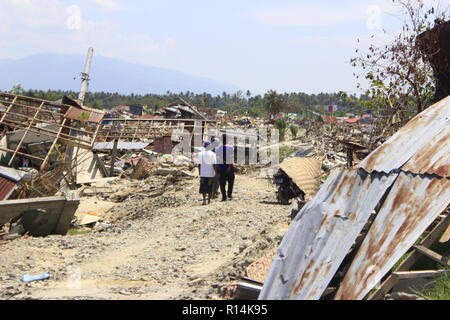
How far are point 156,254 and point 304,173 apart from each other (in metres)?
3.81

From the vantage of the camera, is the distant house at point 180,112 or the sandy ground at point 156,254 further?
the distant house at point 180,112

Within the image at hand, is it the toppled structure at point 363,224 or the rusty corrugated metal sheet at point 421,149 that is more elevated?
the rusty corrugated metal sheet at point 421,149

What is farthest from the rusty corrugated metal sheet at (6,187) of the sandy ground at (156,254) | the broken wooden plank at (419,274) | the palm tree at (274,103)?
the palm tree at (274,103)

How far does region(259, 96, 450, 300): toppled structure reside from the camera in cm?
360

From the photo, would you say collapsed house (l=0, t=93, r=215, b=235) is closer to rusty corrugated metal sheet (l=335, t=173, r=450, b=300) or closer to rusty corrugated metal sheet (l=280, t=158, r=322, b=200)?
rusty corrugated metal sheet (l=280, t=158, r=322, b=200)

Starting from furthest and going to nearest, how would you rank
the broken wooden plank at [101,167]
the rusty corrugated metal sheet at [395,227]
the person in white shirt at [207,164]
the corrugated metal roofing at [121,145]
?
the corrugated metal roofing at [121,145]
the broken wooden plank at [101,167]
the person in white shirt at [207,164]
the rusty corrugated metal sheet at [395,227]

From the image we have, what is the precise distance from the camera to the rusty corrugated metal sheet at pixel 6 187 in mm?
9164

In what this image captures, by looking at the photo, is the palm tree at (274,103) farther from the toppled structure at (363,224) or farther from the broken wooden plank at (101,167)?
the toppled structure at (363,224)

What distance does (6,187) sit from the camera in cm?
925

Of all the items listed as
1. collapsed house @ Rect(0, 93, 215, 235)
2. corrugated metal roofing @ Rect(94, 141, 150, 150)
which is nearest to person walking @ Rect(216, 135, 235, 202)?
collapsed house @ Rect(0, 93, 215, 235)

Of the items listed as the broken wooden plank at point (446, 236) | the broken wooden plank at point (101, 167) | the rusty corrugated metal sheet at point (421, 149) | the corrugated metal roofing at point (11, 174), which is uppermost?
the rusty corrugated metal sheet at point (421, 149)

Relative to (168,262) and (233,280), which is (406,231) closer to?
(233,280)

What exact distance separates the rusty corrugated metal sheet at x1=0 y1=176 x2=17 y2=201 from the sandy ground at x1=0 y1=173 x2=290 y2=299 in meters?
1.80
